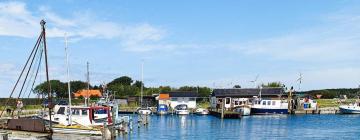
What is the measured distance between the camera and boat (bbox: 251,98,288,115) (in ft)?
382

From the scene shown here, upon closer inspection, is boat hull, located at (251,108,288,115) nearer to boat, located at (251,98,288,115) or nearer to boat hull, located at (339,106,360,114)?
boat, located at (251,98,288,115)

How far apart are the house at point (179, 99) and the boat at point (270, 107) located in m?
20.6

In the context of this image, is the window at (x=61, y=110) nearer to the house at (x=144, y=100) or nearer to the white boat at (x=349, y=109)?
the white boat at (x=349, y=109)

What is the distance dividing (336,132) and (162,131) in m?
24.9

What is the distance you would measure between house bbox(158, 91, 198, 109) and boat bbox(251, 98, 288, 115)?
67.7ft

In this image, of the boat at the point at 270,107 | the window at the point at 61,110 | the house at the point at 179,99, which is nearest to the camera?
the window at the point at 61,110

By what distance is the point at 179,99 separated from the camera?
134375 mm

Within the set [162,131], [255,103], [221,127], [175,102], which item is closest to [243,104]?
[255,103]

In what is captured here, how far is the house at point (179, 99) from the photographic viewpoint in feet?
436

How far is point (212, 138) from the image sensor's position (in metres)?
65.2

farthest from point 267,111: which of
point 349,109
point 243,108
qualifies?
point 349,109

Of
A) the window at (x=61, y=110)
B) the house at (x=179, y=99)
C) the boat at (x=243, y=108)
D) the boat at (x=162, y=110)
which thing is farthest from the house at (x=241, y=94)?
the window at (x=61, y=110)

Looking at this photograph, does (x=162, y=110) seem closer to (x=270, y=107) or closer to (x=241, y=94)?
(x=241, y=94)

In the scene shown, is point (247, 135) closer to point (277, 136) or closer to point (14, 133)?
point (277, 136)
